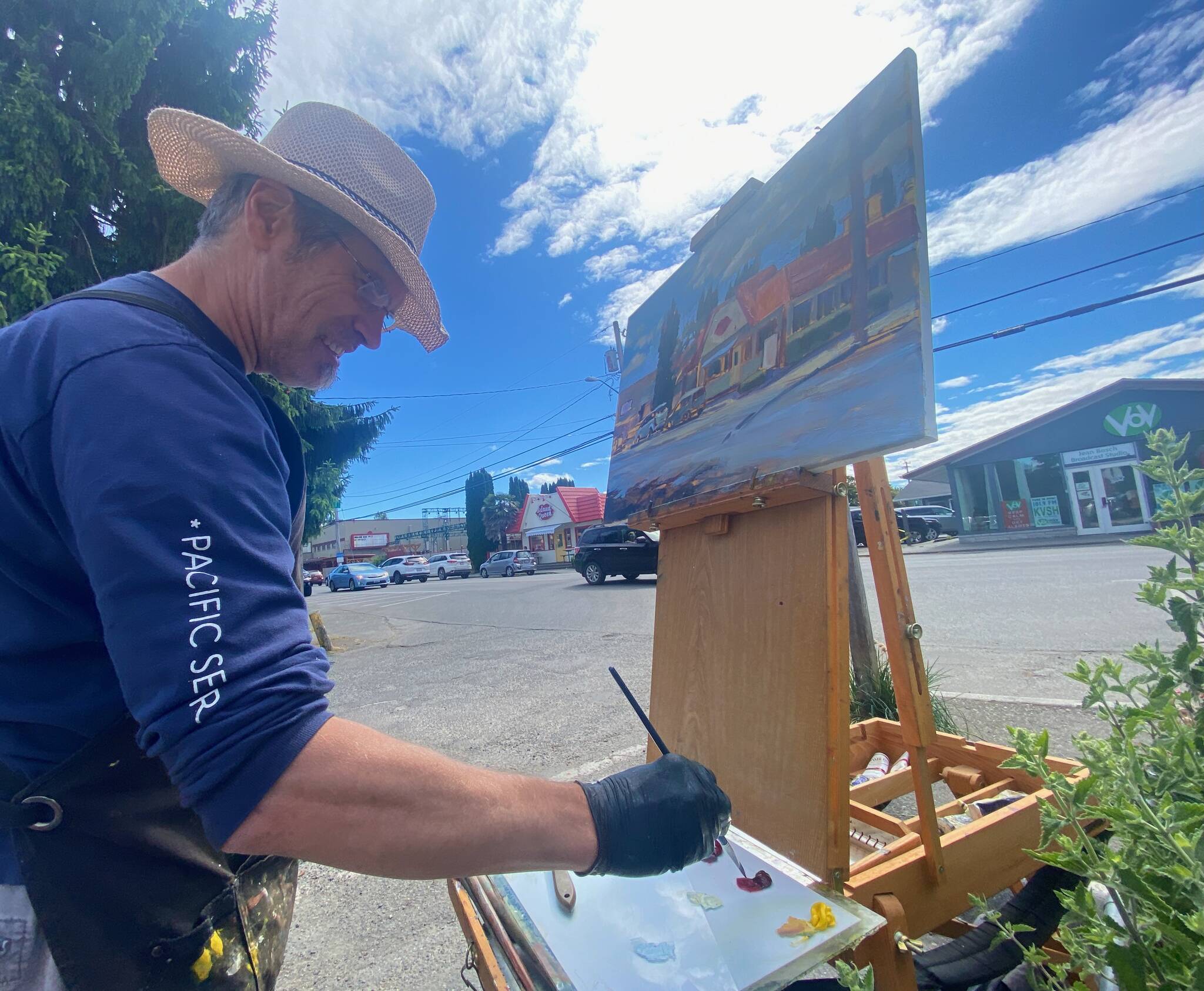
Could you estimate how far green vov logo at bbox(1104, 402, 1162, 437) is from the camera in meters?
16.2

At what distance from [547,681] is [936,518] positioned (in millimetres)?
25766

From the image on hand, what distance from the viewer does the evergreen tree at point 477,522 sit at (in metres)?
42.5

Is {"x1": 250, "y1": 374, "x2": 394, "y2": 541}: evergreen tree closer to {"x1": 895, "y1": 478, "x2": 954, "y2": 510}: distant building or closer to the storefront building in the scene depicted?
the storefront building

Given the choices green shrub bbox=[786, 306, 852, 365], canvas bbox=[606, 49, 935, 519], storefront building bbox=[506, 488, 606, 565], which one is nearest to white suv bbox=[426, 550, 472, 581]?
storefront building bbox=[506, 488, 606, 565]

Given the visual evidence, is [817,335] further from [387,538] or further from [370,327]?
[387,538]

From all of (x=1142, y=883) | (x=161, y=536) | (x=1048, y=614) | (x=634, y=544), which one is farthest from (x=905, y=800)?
(x=634, y=544)

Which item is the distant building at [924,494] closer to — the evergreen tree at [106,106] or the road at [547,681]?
the road at [547,681]

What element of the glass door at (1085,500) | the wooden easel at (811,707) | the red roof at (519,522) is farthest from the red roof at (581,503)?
the wooden easel at (811,707)

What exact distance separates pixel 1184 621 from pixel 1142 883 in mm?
300

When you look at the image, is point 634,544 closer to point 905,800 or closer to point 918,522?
point 905,800

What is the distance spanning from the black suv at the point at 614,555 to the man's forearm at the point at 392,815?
1448cm

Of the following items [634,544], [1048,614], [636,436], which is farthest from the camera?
[634,544]

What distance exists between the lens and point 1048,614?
677cm

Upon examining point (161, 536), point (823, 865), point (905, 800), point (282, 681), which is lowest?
point (905, 800)
